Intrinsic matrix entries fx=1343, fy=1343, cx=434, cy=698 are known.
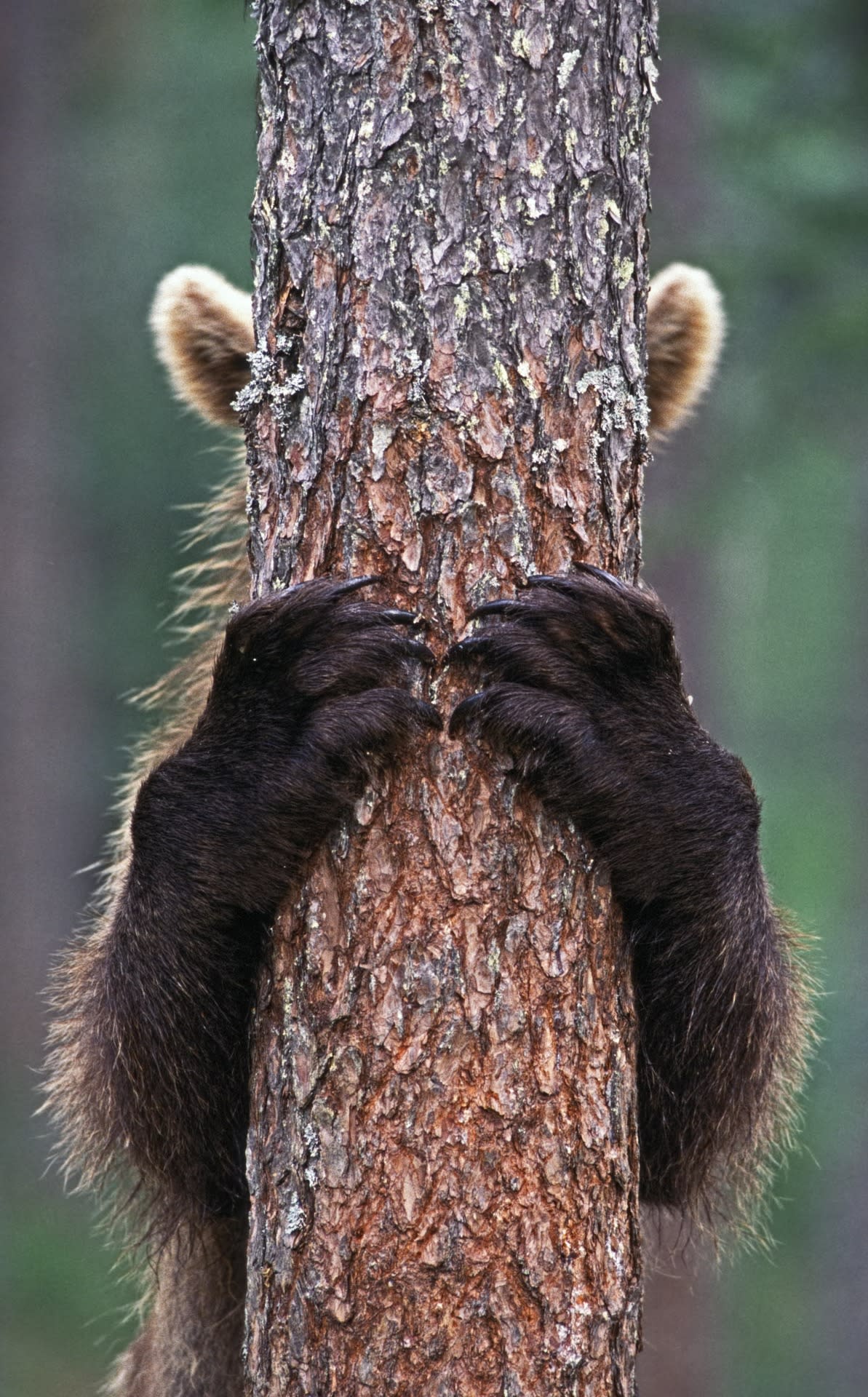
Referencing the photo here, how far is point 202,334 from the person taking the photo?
3.50 m

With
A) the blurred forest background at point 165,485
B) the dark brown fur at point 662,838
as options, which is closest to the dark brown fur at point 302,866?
the dark brown fur at point 662,838

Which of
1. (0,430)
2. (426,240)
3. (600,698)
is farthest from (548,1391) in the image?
(0,430)

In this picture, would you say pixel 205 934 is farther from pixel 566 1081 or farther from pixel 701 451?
pixel 701 451

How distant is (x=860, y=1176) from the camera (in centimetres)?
893

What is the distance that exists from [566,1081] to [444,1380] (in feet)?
1.64

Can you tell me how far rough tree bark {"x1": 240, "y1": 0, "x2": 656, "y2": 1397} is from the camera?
2145 mm

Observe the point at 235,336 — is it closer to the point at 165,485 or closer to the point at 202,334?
the point at 202,334

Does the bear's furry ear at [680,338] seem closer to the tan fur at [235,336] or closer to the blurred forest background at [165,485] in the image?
the tan fur at [235,336]

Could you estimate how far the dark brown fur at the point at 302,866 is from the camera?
2264 mm

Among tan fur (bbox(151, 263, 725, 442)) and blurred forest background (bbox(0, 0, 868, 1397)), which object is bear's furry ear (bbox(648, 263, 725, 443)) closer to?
tan fur (bbox(151, 263, 725, 442))

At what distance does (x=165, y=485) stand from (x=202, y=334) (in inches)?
315

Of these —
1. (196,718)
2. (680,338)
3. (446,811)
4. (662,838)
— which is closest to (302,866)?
(446,811)

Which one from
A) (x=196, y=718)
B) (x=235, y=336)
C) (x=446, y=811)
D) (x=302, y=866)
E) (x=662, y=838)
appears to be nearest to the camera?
(x=446, y=811)

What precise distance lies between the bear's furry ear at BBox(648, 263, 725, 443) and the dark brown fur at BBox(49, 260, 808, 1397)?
1086mm
